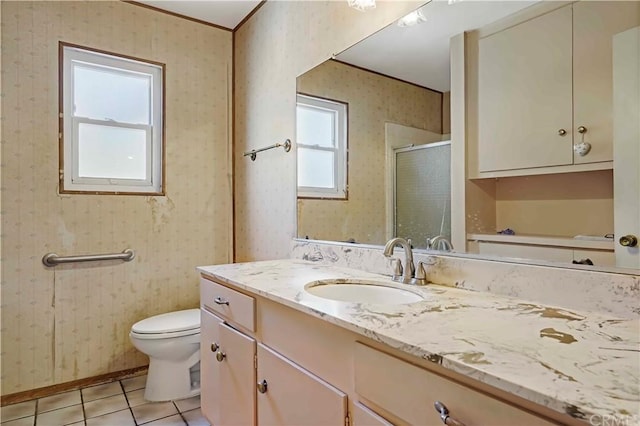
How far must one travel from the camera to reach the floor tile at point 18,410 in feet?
6.33

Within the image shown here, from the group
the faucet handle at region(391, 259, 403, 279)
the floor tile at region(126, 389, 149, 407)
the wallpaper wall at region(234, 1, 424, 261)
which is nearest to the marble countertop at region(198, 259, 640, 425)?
the faucet handle at region(391, 259, 403, 279)

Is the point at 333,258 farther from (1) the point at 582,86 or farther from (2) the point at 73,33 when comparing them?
(2) the point at 73,33

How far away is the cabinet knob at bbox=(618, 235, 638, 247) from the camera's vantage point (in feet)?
2.94

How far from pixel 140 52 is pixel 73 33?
1.21 feet

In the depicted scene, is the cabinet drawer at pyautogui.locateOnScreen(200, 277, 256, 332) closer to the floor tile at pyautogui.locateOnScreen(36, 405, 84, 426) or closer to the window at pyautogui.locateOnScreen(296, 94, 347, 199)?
the window at pyautogui.locateOnScreen(296, 94, 347, 199)

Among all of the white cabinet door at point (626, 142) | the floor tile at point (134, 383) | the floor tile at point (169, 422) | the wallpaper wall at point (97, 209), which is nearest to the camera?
the white cabinet door at point (626, 142)

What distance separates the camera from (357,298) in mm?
1394

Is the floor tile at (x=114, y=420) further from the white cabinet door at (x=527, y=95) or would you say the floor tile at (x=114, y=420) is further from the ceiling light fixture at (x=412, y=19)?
the ceiling light fixture at (x=412, y=19)

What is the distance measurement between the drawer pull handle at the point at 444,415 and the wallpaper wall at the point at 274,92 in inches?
58.4

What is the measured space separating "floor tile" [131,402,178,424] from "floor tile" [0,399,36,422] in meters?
0.54

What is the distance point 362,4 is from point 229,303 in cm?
144

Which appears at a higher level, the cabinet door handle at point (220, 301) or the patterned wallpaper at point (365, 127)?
the patterned wallpaper at point (365, 127)

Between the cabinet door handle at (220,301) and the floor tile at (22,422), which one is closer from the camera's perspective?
the cabinet door handle at (220,301)

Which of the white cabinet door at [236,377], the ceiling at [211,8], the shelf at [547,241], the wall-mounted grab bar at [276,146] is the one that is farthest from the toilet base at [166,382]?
the ceiling at [211,8]
